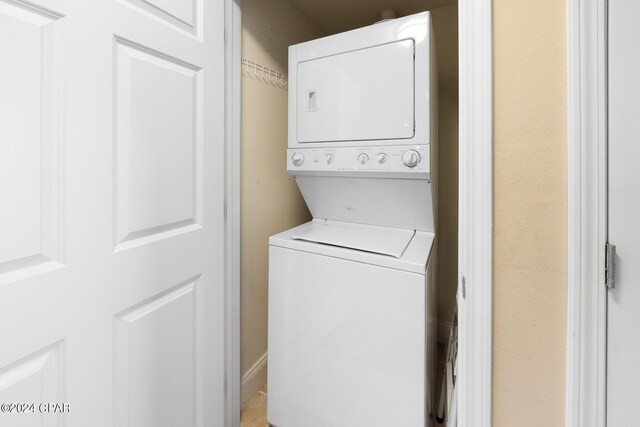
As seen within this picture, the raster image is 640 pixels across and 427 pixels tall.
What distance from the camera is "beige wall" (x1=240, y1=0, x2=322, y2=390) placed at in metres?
1.67

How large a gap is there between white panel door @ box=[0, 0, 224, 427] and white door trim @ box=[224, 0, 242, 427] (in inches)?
3.6

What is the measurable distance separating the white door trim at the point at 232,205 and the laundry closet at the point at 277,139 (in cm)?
12

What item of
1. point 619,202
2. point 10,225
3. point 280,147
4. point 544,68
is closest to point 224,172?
point 280,147

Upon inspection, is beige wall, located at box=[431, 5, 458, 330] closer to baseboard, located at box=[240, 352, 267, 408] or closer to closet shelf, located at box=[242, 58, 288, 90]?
closet shelf, located at box=[242, 58, 288, 90]

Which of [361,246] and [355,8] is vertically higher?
[355,8]

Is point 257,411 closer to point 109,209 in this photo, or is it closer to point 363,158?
point 109,209

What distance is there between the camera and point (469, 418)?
826 mm

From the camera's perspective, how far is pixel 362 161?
1433mm

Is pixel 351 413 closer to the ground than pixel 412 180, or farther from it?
closer to the ground

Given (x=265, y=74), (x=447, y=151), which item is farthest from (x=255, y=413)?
(x=447, y=151)

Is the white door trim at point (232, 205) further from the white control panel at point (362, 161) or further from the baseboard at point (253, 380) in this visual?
the white control panel at point (362, 161)

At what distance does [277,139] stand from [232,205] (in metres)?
0.67

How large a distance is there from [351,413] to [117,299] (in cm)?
107

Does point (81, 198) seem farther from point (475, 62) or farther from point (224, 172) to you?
point (475, 62)
